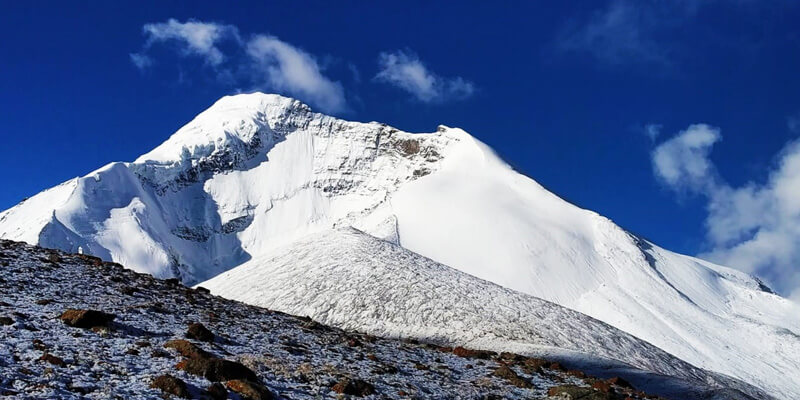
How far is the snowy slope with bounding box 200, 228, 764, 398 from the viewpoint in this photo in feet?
142

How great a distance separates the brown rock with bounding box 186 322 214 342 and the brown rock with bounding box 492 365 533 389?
412 inches

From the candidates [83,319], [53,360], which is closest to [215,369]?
[53,360]

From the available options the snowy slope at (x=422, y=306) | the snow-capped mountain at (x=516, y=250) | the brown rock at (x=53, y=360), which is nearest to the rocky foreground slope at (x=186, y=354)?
the brown rock at (x=53, y=360)

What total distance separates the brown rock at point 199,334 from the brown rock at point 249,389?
5.64m

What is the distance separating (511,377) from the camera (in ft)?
74.9

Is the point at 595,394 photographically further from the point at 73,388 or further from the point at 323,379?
the point at 73,388

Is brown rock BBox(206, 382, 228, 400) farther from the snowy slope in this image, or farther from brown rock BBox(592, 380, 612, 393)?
the snowy slope

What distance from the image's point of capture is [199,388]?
14.6 meters

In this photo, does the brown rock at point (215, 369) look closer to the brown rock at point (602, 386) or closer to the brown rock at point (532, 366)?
the brown rock at point (532, 366)

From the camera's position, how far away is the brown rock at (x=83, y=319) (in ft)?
59.4

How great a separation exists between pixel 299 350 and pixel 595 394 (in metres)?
10.3

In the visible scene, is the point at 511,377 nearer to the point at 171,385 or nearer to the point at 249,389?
the point at 249,389

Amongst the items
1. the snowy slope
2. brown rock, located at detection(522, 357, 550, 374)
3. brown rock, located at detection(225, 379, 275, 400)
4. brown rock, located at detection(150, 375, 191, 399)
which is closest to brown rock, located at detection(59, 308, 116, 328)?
brown rock, located at detection(150, 375, 191, 399)

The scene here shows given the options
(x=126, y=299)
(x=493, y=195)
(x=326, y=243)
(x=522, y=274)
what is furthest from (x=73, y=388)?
(x=493, y=195)
